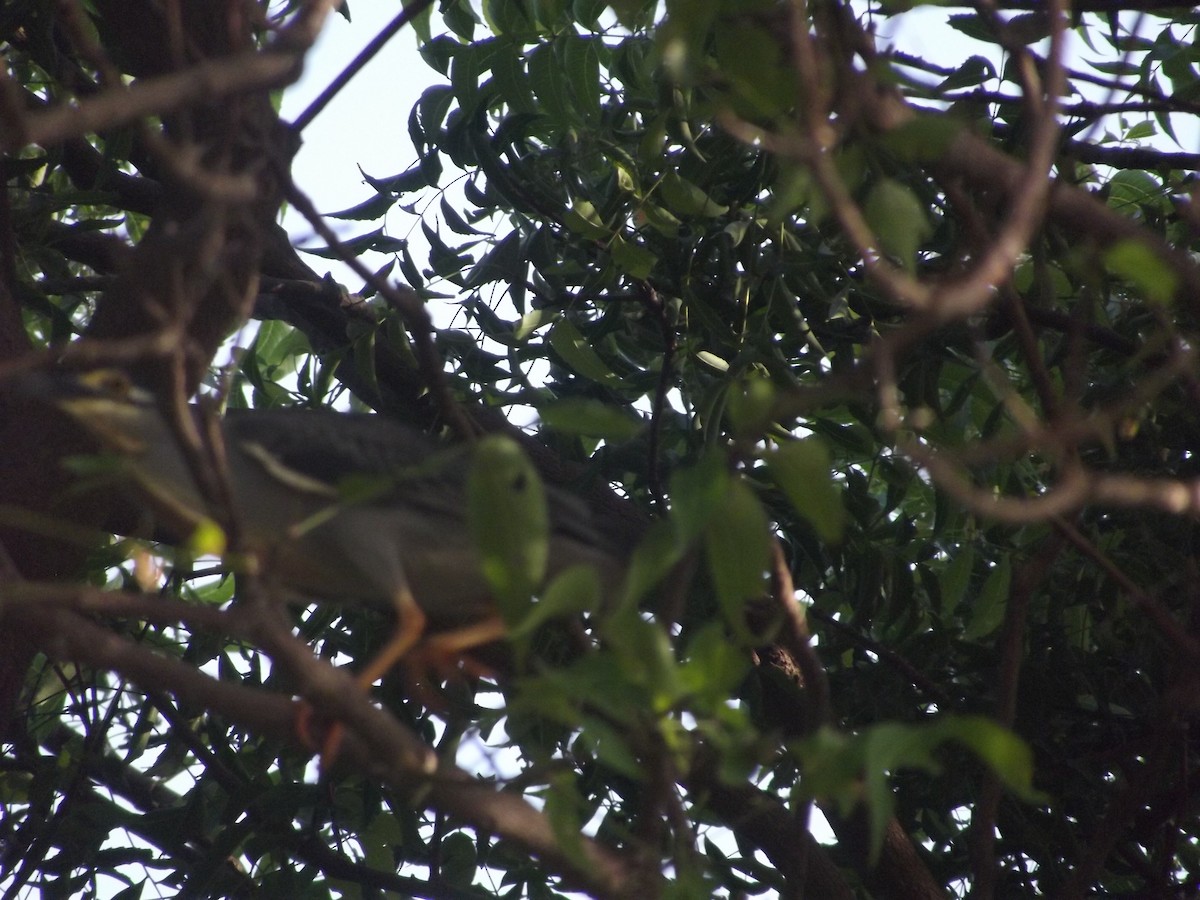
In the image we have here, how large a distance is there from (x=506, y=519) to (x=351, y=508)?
132 centimetres

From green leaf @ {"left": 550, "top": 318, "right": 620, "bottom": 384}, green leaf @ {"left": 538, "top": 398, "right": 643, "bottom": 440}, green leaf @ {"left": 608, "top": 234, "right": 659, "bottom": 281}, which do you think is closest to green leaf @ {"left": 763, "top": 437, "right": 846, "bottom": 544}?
green leaf @ {"left": 538, "top": 398, "right": 643, "bottom": 440}

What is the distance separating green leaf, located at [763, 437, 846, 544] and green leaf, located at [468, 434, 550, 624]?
0.40 metres

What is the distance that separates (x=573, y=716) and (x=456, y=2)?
3.49 m

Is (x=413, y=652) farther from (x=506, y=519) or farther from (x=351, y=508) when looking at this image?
(x=506, y=519)

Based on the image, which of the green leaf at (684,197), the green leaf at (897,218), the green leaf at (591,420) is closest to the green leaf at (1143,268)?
the green leaf at (897,218)

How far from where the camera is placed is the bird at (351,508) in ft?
10.3

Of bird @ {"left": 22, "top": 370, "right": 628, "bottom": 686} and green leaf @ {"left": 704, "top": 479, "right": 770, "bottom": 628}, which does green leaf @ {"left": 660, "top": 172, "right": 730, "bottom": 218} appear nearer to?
bird @ {"left": 22, "top": 370, "right": 628, "bottom": 686}

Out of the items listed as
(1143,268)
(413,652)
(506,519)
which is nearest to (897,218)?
(1143,268)

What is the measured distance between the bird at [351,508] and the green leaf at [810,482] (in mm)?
1098

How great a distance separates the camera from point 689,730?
2.18 metres

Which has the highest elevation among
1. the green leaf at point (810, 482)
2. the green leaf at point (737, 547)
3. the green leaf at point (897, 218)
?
the green leaf at point (897, 218)

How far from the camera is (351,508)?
3178 mm

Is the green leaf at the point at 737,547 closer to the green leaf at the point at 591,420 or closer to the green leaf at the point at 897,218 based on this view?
the green leaf at the point at 591,420

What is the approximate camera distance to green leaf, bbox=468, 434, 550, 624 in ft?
6.34
